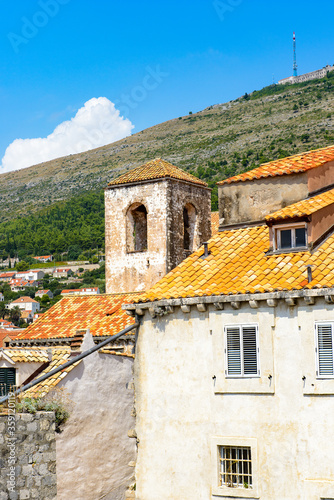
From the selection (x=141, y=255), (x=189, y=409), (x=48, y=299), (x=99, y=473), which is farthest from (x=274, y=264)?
(x=48, y=299)

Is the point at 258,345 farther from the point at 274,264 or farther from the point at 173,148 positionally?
the point at 173,148

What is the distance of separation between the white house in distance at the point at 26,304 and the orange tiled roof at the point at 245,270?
127750 mm

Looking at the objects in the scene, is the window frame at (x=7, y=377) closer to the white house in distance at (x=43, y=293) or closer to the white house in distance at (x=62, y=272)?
the white house in distance at (x=43, y=293)

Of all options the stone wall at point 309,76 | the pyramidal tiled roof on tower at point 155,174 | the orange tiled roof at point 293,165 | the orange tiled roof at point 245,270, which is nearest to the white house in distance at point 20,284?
the stone wall at point 309,76

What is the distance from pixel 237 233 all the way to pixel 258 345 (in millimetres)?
4586

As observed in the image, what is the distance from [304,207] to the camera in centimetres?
1647

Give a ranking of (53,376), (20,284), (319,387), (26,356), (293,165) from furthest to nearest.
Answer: (20,284) → (26,356) → (293,165) → (53,376) → (319,387)

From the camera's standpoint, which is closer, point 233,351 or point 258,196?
point 233,351

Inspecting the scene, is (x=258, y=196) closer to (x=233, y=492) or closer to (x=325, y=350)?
(x=325, y=350)

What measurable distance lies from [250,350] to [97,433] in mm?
5707

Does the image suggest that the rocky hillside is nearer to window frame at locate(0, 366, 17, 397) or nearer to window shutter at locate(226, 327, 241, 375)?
window frame at locate(0, 366, 17, 397)

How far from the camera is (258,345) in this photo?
48.2 feet

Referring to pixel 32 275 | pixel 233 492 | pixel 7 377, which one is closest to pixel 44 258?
pixel 32 275

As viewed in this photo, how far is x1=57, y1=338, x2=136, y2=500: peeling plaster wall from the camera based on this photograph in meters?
17.5
